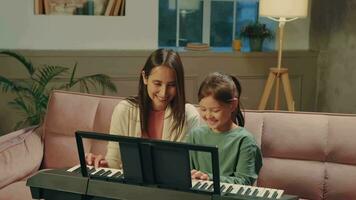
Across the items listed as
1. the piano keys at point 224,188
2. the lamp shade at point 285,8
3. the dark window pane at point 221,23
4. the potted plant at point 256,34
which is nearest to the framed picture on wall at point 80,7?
the dark window pane at point 221,23

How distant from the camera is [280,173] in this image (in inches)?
96.4

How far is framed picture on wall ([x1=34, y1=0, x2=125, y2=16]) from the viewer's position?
13.8 feet

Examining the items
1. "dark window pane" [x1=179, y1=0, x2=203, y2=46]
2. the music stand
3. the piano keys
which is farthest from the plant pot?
the music stand

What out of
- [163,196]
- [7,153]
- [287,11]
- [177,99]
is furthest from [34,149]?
[287,11]

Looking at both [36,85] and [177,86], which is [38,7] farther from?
[177,86]

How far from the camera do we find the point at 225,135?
2.00m

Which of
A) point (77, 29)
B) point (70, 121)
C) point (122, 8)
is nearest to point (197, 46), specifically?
point (122, 8)

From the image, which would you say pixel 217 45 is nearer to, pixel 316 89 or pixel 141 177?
pixel 316 89

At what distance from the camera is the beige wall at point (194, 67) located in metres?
4.22

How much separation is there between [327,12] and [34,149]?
283 cm

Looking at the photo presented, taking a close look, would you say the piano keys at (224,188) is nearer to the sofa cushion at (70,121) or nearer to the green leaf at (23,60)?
the sofa cushion at (70,121)

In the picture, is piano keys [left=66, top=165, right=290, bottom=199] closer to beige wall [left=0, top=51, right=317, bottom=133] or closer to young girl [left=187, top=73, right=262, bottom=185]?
young girl [left=187, top=73, right=262, bottom=185]

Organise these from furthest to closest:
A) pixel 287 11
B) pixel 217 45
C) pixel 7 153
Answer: pixel 217 45, pixel 287 11, pixel 7 153

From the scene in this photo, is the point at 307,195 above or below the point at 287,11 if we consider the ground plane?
below
